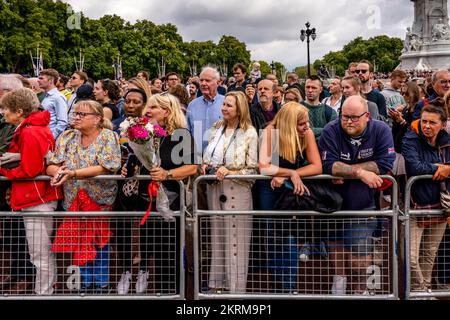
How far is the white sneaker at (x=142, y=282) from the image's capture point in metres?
5.48

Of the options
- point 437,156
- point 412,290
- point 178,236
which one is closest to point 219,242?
point 178,236

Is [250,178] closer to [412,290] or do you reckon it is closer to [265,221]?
[265,221]

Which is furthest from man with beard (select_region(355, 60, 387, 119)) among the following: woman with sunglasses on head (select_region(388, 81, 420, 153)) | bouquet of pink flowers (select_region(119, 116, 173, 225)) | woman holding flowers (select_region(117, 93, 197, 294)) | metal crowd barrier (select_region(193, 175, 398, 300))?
bouquet of pink flowers (select_region(119, 116, 173, 225))

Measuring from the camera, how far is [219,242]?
550 cm

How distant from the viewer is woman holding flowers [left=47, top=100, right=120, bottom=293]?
5.44 metres

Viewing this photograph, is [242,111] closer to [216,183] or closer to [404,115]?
[216,183]

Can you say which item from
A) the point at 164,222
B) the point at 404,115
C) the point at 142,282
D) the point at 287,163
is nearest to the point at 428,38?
the point at 404,115

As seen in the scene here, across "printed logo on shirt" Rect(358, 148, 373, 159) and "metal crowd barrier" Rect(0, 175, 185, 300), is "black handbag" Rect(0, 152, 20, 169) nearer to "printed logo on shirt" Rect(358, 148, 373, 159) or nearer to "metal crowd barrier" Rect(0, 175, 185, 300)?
"metal crowd barrier" Rect(0, 175, 185, 300)

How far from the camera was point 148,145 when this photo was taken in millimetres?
4988

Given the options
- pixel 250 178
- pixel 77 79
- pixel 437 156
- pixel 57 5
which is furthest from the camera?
pixel 57 5

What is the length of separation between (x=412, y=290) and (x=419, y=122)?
5.73ft

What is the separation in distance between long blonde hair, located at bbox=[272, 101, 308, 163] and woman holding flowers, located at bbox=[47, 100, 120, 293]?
170cm

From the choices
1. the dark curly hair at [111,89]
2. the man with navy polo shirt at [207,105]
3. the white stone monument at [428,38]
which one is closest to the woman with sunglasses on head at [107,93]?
the dark curly hair at [111,89]

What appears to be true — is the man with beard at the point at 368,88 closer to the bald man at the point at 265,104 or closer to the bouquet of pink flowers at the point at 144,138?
the bald man at the point at 265,104
